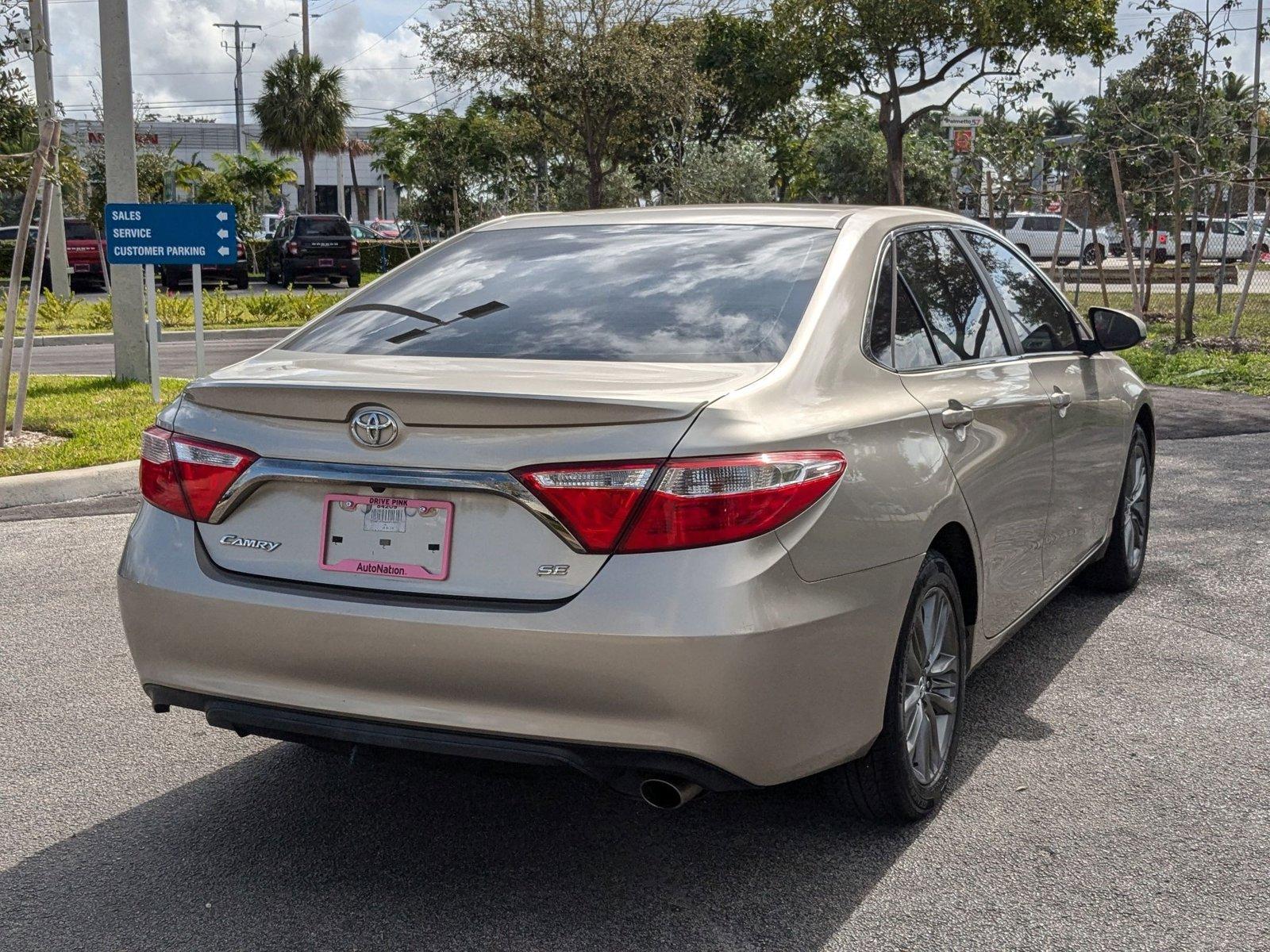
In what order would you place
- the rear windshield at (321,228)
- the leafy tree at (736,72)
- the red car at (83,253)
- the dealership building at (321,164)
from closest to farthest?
the rear windshield at (321,228), the red car at (83,253), the leafy tree at (736,72), the dealership building at (321,164)

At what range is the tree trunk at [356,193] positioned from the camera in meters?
75.9

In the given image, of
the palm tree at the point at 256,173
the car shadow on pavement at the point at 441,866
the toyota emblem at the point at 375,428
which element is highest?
the palm tree at the point at 256,173

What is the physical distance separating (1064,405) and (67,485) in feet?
20.1

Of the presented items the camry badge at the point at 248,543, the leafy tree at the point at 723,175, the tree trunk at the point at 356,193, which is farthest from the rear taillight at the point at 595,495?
the tree trunk at the point at 356,193

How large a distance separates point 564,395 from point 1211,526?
17.8 ft

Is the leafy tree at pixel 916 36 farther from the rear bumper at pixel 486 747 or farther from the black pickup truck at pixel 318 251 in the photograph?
the rear bumper at pixel 486 747

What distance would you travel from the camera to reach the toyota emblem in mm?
3102

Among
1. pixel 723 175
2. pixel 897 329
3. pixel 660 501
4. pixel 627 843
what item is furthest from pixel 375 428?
pixel 723 175

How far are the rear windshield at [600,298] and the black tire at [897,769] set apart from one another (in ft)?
2.46

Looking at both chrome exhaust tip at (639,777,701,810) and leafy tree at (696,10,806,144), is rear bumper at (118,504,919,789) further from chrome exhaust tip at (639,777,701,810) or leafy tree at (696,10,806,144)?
leafy tree at (696,10,806,144)

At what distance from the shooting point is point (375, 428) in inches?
122

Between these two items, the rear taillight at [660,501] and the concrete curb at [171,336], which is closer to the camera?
the rear taillight at [660,501]

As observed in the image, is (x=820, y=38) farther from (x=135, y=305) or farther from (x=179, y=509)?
(x=179, y=509)

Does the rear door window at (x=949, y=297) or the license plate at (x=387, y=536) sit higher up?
the rear door window at (x=949, y=297)
